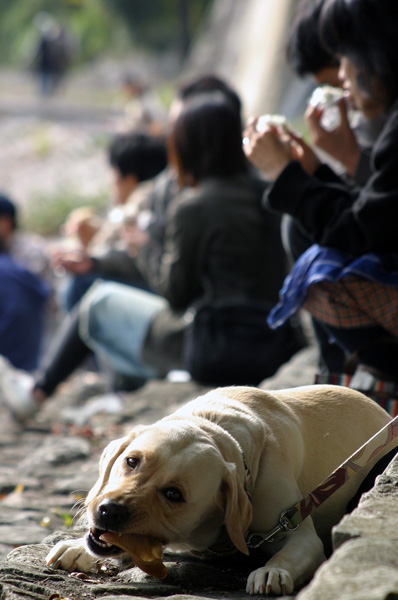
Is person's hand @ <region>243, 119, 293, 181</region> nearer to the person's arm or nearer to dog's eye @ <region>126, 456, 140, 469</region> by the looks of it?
the person's arm

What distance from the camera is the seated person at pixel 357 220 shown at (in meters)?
2.94

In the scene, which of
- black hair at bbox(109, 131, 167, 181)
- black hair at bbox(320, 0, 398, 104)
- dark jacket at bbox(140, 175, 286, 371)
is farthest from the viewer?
black hair at bbox(109, 131, 167, 181)

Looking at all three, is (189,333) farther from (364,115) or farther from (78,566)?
(78,566)

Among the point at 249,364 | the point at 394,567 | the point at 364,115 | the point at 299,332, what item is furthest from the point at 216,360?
the point at 394,567

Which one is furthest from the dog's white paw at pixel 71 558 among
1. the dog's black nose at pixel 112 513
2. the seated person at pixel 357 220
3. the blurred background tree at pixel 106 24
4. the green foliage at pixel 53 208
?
the blurred background tree at pixel 106 24

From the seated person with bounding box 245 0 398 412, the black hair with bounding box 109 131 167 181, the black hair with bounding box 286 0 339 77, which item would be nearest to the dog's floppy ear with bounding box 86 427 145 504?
the seated person with bounding box 245 0 398 412

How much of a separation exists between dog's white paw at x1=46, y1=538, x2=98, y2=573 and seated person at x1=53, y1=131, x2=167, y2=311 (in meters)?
3.90

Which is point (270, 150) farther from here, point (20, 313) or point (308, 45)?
point (20, 313)

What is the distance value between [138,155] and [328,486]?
486 cm

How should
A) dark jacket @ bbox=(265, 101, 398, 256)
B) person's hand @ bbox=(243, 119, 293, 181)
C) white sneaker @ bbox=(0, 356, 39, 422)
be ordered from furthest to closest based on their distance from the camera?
white sneaker @ bbox=(0, 356, 39, 422) → person's hand @ bbox=(243, 119, 293, 181) → dark jacket @ bbox=(265, 101, 398, 256)

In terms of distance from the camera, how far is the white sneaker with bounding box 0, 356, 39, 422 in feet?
18.5

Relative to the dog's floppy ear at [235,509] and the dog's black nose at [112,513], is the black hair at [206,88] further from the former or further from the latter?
the dog's black nose at [112,513]

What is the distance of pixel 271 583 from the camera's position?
1.87 meters

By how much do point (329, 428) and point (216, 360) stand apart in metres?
2.26
